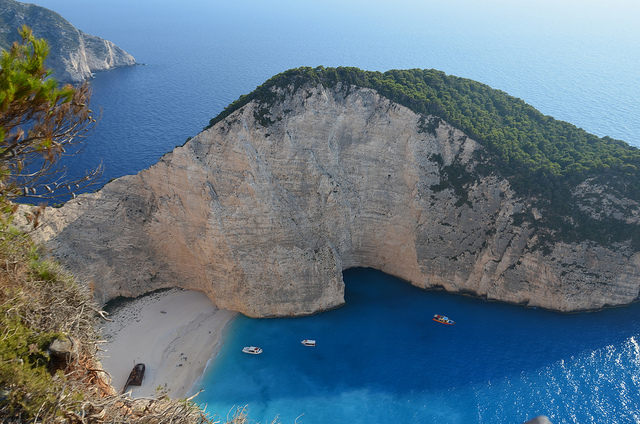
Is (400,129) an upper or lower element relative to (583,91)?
lower

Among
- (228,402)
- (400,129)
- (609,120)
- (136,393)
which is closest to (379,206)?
(400,129)

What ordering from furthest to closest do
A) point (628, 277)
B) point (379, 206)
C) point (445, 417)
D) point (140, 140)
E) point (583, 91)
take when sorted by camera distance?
point (583, 91), point (140, 140), point (379, 206), point (628, 277), point (445, 417)

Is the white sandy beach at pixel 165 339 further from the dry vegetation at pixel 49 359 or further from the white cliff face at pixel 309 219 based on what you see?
the dry vegetation at pixel 49 359

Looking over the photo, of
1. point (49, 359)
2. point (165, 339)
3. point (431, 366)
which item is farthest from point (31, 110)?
point (431, 366)

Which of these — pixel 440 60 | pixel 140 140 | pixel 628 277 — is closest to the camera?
pixel 628 277

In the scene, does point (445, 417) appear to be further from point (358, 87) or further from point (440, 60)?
point (440, 60)

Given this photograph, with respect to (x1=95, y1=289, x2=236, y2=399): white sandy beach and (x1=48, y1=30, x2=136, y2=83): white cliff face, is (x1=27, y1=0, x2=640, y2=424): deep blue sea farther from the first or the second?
(x1=48, y1=30, x2=136, y2=83): white cliff face

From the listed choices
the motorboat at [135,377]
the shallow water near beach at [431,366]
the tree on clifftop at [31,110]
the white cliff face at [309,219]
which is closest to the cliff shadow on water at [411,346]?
the shallow water near beach at [431,366]

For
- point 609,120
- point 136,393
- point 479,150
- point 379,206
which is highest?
point 609,120

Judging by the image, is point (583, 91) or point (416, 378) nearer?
point (416, 378)
